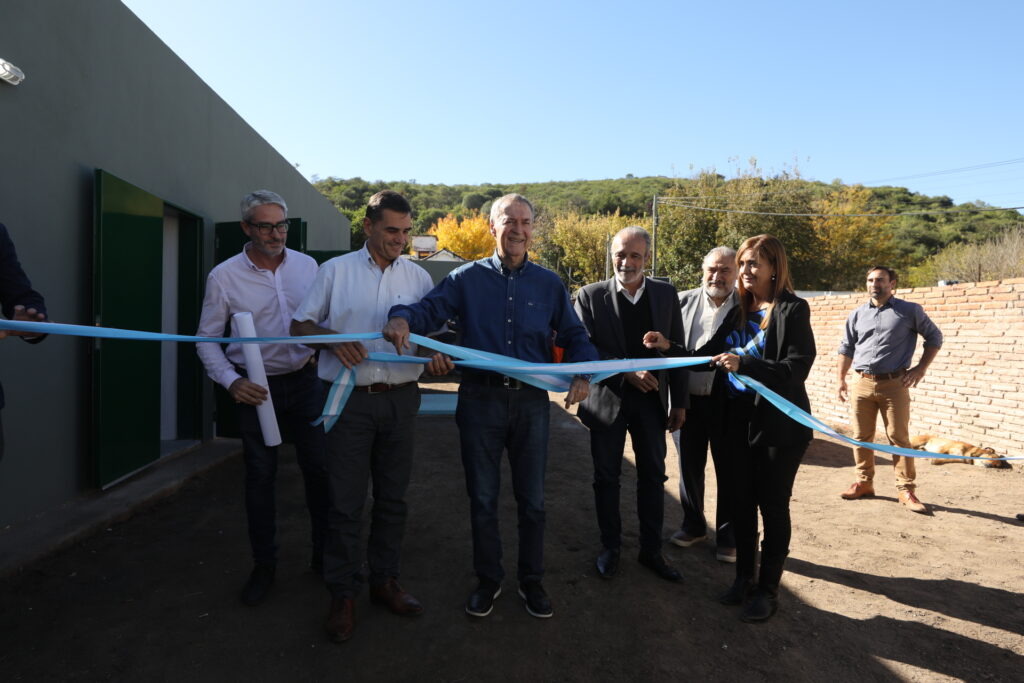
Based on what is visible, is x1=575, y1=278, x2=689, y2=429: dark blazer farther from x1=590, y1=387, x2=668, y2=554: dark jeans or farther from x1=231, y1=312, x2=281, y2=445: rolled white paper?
x1=231, y1=312, x2=281, y2=445: rolled white paper

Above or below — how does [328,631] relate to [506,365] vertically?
below

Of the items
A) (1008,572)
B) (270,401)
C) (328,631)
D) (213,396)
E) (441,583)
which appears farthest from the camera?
(213,396)

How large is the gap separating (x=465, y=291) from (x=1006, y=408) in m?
7.03

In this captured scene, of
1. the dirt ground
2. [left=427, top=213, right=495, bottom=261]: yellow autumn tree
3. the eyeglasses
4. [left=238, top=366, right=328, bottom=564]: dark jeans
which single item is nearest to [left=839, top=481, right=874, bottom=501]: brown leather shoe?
the dirt ground

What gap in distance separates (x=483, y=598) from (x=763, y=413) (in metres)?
1.56

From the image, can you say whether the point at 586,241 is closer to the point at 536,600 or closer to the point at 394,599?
the point at 536,600

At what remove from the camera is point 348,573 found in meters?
2.68

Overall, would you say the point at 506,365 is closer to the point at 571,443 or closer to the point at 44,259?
the point at 44,259

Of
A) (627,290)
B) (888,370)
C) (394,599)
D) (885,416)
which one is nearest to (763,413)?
(627,290)

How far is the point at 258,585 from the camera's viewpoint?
2.98m

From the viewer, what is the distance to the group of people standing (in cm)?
270

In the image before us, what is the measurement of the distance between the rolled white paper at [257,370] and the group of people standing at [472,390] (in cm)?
7

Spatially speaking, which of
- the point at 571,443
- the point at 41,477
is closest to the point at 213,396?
the point at 41,477

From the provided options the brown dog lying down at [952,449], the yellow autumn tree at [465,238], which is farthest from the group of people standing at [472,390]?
the yellow autumn tree at [465,238]
